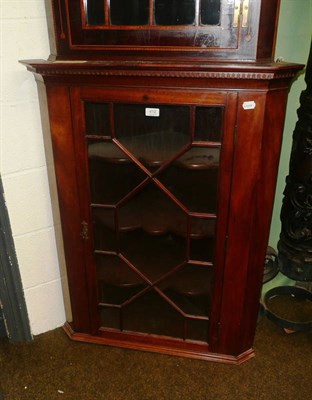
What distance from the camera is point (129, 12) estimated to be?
1.26m

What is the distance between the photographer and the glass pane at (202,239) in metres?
1.52

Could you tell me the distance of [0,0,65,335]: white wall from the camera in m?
1.44

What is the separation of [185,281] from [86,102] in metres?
0.86

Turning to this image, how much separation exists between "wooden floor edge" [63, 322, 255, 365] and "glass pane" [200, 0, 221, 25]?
1.41 metres

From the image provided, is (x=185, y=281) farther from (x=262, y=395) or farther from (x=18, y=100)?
(x=18, y=100)

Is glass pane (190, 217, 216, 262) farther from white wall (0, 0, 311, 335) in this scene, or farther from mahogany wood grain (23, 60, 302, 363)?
white wall (0, 0, 311, 335)

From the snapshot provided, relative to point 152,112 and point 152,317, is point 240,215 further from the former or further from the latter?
point 152,317

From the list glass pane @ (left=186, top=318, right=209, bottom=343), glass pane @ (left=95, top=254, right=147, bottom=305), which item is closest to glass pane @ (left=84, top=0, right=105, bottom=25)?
glass pane @ (left=95, top=254, right=147, bottom=305)

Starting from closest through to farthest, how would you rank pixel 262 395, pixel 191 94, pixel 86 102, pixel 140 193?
pixel 191 94
pixel 86 102
pixel 140 193
pixel 262 395

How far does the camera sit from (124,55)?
1315 millimetres

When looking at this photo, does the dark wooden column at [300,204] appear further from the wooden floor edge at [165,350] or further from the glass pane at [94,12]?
the glass pane at [94,12]

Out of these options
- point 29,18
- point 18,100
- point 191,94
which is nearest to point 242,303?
point 191,94

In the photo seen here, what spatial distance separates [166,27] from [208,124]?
35 centimetres

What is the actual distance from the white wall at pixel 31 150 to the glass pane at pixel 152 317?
0.39m
